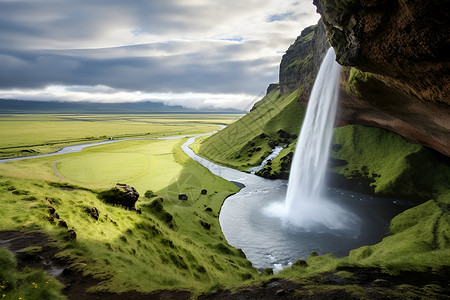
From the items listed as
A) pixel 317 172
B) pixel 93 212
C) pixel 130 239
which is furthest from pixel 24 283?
pixel 317 172

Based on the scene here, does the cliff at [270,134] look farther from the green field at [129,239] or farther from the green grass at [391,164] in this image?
the green field at [129,239]

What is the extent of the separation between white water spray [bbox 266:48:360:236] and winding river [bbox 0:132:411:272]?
2.52 meters

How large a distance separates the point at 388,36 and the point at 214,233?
131 ft

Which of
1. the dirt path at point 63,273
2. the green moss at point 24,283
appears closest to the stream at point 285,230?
the dirt path at point 63,273

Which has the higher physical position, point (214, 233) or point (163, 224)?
point (163, 224)

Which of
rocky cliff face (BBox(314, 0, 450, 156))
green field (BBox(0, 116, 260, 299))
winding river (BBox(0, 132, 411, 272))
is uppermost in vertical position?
rocky cliff face (BBox(314, 0, 450, 156))

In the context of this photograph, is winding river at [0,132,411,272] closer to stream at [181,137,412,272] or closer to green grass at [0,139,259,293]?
stream at [181,137,412,272]

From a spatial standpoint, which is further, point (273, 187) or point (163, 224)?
point (273, 187)

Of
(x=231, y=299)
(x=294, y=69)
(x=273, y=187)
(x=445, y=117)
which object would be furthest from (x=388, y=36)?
(x=294, y=69)

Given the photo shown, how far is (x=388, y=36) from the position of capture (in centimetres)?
2267

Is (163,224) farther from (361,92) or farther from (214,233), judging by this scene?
(361,92)

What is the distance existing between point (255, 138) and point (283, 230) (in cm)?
8669

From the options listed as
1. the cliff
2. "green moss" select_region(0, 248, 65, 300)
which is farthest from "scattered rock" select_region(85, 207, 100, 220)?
the cliff

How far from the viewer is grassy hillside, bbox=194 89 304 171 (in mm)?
118625
